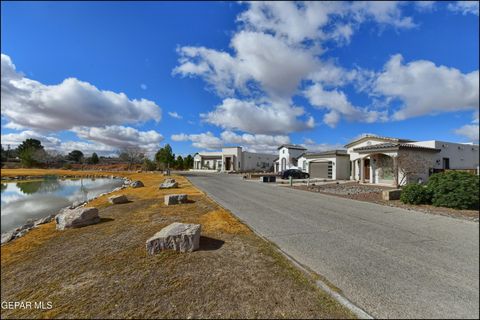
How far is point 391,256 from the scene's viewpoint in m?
4.13

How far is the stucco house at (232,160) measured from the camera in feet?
175

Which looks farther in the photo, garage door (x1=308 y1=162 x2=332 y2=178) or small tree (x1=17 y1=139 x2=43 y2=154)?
small tree (x1=17 y1=139 x2=43 y2=154)

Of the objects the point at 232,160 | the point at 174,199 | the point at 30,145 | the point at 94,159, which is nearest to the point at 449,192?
the point at 174,199

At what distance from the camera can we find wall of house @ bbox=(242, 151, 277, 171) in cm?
5544

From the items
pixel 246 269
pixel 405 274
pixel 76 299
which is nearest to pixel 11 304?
pixel 76 299

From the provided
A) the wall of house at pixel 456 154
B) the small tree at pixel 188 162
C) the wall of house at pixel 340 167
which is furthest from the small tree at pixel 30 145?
the wall of house at pixel 456 154

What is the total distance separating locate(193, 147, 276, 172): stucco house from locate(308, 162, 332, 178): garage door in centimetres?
2457

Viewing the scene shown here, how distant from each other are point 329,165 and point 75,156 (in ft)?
262

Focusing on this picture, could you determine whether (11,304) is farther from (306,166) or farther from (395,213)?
(306,166)

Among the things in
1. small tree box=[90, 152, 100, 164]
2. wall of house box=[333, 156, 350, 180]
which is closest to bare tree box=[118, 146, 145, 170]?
small tree box=[90, 152, 100, 164]

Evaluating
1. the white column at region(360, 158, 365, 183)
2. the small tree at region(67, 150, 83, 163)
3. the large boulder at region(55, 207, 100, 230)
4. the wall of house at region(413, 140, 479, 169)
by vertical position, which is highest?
the small tree at region(67, 150, 83, 163)

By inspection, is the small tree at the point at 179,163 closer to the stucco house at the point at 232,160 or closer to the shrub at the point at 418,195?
the stucco house at the point at 232,160

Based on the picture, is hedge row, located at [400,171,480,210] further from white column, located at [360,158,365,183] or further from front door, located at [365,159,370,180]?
front door, located at [365,159,370,180]

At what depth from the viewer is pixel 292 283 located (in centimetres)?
326
